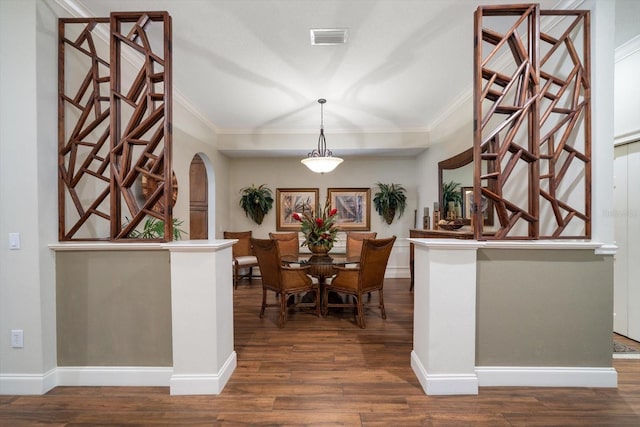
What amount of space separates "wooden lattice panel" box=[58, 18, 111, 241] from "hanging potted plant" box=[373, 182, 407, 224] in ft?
14.7

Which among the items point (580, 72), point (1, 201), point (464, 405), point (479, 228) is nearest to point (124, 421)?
point (1, 201)

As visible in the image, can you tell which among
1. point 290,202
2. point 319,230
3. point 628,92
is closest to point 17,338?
point 319,230

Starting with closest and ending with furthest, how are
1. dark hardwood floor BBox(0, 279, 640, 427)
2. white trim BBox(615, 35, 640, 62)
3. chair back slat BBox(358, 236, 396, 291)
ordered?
dark hardwood floor BBox(0, 279, 640, 427)
white trim BBox(615, 35, 640, 62)
chair back slat BBox(358, 236, 396, 291)

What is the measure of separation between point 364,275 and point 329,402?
4.91ft

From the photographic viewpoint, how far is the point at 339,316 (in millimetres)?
3510

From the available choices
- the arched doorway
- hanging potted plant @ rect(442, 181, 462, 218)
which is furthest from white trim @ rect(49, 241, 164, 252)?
hanging potted plant @ rect(442, 181, 462, 218)

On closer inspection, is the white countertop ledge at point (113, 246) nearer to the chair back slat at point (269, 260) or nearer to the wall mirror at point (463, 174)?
the chair back slat at point (269, 260)

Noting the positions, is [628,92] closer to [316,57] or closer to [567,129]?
[567,129]

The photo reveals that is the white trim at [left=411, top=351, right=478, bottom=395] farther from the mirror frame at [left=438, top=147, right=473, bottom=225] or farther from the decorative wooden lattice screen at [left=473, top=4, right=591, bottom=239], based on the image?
the mirror frame at [left=438, top=147, right=473, bottom=225]

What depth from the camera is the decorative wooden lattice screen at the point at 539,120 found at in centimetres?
198

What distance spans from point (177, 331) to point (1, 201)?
4.86ft

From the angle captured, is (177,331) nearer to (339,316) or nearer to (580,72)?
(339,316)

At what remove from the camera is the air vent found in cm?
243

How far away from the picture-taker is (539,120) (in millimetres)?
2029
